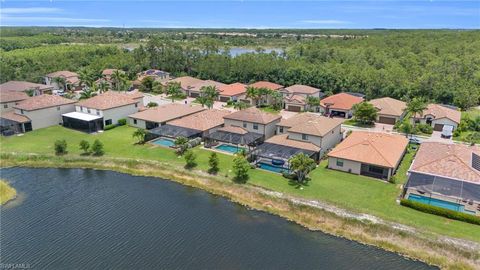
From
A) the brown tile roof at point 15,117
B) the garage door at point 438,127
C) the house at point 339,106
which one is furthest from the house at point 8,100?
the garage door at point 438,127

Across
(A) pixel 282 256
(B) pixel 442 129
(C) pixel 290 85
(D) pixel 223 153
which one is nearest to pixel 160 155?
(D) pixel 223 153

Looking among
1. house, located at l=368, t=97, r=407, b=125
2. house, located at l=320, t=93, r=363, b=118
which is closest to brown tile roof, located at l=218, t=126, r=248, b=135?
house, located at l=320, t=93, r=363, b=118

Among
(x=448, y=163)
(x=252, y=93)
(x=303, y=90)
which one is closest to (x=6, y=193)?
(x=448, y=163)

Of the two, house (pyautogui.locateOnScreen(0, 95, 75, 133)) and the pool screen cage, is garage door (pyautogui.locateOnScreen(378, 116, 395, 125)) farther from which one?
house (pyautogui.locateOnScreen(0, 95, 75, 133))

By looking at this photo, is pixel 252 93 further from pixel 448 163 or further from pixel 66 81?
pixel 66 81

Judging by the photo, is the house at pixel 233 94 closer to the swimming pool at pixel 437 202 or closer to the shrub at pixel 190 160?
the shrub at pixel 190 160

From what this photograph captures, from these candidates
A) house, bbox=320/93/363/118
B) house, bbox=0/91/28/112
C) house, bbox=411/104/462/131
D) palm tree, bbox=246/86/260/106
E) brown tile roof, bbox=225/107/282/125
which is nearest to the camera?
brown tile roof, bbox=225/107/282/125
